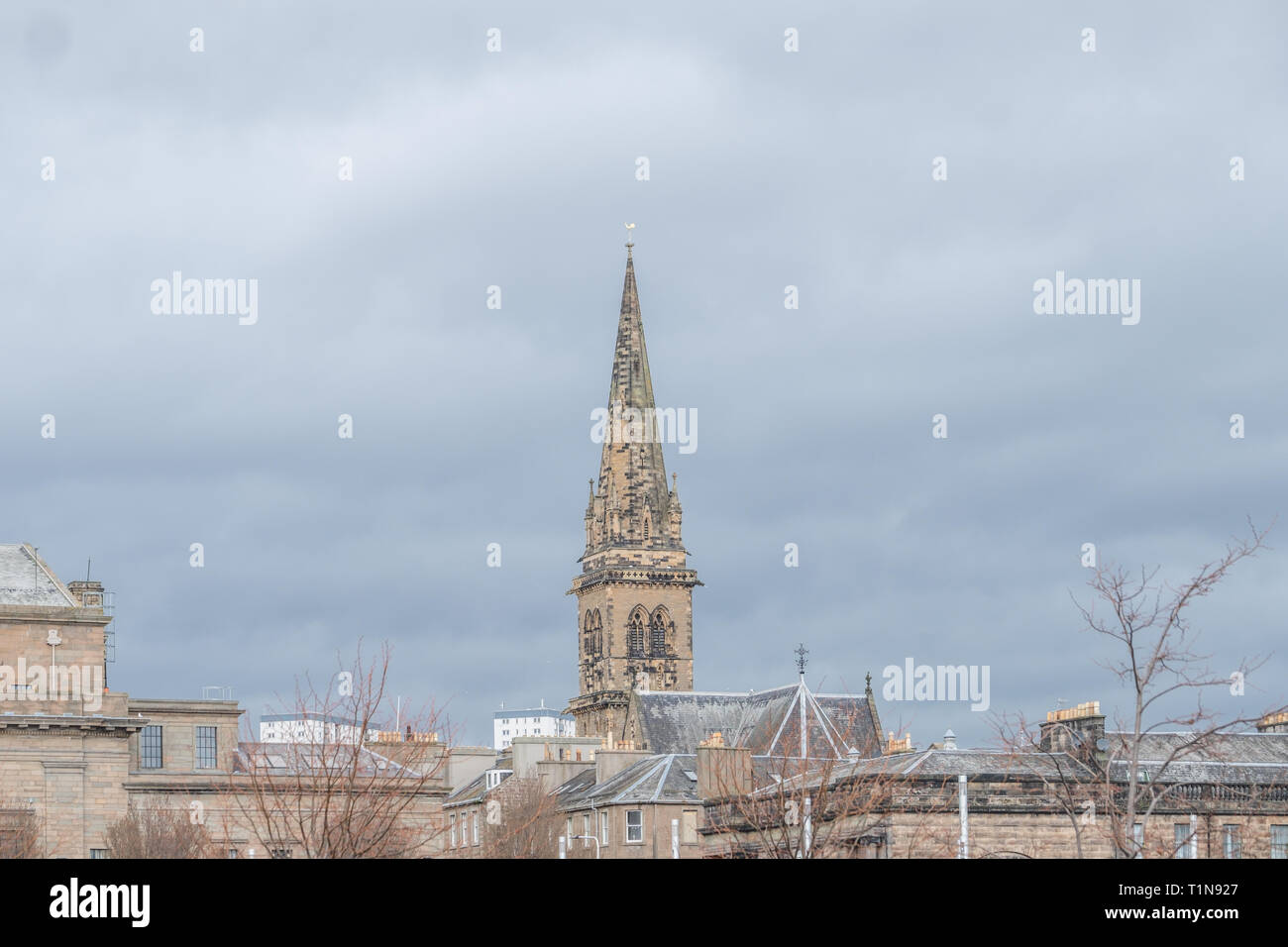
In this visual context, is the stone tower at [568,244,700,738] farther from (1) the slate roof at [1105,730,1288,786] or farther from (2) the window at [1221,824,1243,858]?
(2) the window at [1221,824,1243,858]

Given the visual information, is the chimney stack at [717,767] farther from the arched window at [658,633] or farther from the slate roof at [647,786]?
the arched window at [658,633]

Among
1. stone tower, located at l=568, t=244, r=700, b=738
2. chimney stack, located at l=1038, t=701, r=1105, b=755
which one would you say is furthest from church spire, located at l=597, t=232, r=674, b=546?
chimney stack, located at l=1038, t=701, r=1105, b=755

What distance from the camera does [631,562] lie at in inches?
6757

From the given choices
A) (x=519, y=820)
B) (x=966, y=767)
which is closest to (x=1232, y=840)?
(x=966, y=767)

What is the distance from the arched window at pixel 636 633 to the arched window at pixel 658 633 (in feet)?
2.61

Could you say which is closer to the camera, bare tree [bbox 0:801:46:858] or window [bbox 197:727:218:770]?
bare tree [bbox 0:801:46:858]

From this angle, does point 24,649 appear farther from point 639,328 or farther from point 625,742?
point 639,328

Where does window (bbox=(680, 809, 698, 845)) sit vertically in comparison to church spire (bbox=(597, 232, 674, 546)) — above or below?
below

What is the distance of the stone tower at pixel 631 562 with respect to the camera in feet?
554

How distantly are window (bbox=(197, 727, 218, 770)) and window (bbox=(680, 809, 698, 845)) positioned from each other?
20.7m

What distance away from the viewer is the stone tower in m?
169

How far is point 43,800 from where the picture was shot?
74.9m
